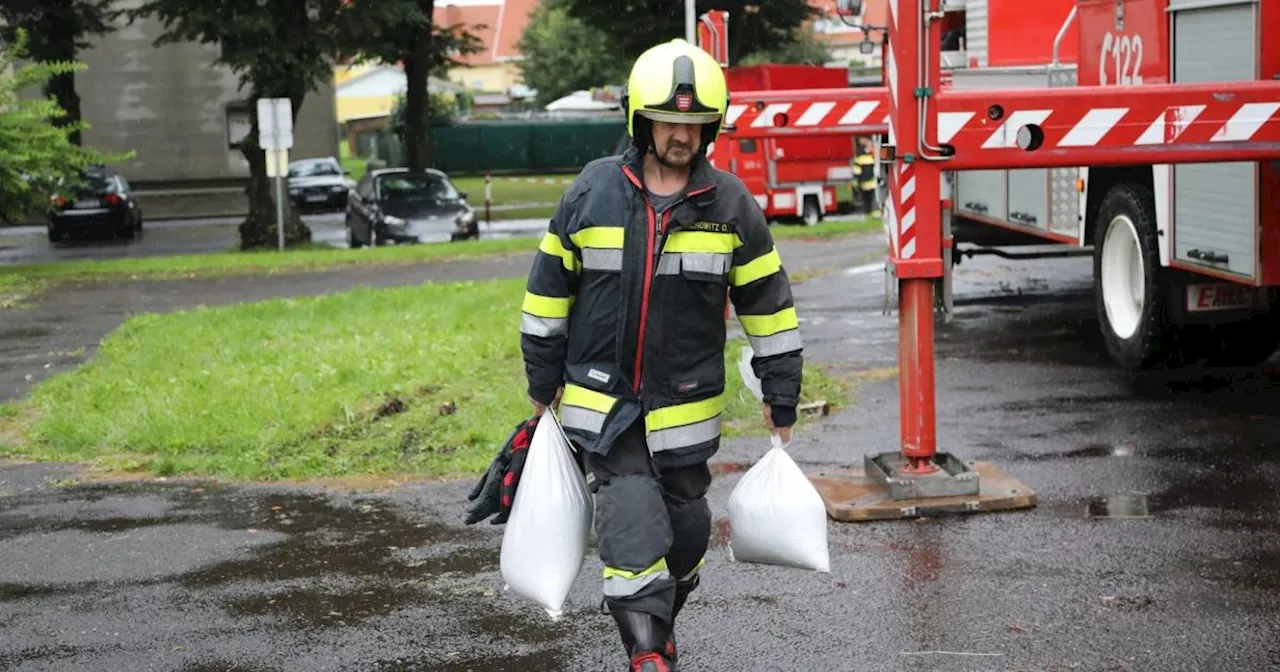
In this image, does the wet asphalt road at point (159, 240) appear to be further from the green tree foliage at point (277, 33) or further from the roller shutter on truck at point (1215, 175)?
the roller shutter on truck at point (1215, 175)

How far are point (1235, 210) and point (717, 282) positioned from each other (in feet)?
17.1

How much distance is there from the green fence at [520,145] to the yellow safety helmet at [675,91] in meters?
52.1

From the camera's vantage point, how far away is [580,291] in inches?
184

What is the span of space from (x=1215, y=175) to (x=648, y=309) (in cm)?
552

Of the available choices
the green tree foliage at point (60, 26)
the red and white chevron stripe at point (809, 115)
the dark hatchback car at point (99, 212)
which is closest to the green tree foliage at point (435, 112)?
the green tree foliage at point (60, 26)

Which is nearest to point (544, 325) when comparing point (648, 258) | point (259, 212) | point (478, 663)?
point (648, 258)

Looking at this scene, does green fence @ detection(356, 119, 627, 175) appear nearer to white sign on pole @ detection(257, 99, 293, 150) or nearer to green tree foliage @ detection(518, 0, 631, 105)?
green tree foliage @ detection(518, 0, 631, 105)

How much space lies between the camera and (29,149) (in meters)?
19.6

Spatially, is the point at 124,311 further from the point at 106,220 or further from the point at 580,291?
the point at 106,220

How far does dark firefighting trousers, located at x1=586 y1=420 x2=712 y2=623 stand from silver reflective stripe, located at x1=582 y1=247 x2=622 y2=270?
43 centimetres

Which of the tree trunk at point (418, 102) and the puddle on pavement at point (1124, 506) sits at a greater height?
the tree trunk at point (418, 102)

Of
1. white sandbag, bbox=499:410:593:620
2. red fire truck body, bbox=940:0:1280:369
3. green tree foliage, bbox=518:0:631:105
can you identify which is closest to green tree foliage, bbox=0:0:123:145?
red fire truck body, bbox=940:0:1280:369

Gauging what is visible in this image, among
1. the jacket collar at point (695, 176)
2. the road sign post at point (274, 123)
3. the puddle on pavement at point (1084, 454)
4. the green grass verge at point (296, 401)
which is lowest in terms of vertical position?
the puddle on pavement at point (1084, 454)

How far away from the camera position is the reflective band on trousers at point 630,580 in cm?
454
